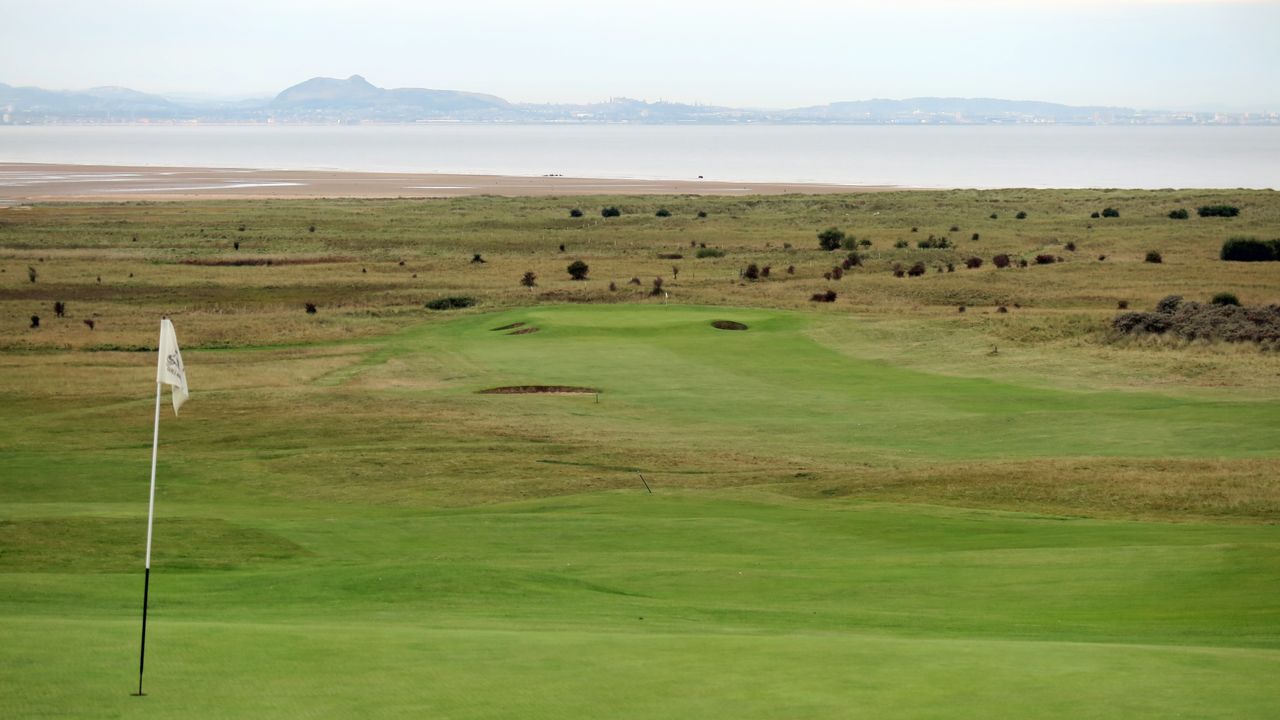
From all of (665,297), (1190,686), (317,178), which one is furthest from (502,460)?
(317,178)

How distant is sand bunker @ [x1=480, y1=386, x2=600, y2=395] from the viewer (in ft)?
98.6

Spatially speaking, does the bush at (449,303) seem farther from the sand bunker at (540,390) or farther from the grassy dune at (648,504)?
the sand bunker at (540,390)

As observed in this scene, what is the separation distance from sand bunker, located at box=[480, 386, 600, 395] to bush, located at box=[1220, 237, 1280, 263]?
1480 inches

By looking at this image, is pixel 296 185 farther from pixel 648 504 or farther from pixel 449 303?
pixel 648 504

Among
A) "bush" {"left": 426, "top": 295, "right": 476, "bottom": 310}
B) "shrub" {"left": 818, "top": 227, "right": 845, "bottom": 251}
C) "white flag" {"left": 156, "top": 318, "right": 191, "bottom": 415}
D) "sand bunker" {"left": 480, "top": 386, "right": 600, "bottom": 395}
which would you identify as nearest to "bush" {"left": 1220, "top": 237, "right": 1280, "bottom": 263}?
"shrub" {"left": 818, "top": 227, "right": 845, "bottom": 251}

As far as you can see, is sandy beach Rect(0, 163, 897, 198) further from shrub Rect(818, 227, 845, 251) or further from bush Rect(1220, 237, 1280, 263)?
bush Rect(1220, 237, 1280, 263)

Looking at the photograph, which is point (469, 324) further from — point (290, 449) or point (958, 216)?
point (958, 216)

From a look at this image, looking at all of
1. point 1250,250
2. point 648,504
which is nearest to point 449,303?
point 648,504

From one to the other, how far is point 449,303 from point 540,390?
15868 mm

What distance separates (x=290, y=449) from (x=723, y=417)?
28.4ft

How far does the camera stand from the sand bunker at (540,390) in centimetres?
3006

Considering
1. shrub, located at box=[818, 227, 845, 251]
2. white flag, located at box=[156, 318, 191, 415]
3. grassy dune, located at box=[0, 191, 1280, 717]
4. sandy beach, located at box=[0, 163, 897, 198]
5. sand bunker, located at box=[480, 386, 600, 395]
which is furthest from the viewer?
sandy beach, located at box=[0, 163, 897, 198]

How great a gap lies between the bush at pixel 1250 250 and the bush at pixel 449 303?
33119mm

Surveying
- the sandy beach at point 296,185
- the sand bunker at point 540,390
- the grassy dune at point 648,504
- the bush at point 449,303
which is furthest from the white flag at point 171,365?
the sandy beach at point 296,185
